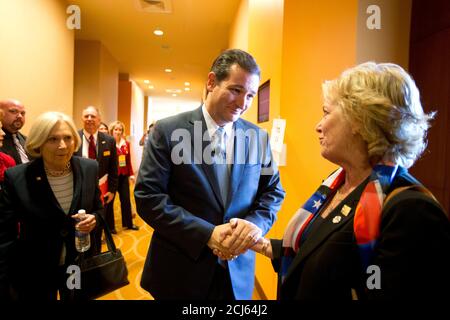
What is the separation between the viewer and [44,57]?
421 centimetres

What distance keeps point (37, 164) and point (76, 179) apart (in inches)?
8.3

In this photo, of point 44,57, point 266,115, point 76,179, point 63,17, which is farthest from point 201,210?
point 63,17

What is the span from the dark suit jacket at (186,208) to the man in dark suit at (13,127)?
6.41 feet

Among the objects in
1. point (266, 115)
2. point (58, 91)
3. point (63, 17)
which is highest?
point (63, 17)

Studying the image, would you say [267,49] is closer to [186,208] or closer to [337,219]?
[186,208]

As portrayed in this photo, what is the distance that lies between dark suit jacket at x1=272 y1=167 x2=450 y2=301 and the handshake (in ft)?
1.09

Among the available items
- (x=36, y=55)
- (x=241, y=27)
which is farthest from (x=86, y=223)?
(x=241, y=27)

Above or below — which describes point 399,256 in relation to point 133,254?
above

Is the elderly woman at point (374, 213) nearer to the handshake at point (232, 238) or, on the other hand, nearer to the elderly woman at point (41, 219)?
the handshake at point (232, 238)

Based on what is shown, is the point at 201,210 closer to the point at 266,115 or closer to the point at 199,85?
the point at 266,115

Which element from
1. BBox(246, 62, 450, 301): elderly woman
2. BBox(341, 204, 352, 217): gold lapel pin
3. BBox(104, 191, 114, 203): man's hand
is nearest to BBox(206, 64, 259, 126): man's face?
BBox(246, 62, 450, 301): elderly woman

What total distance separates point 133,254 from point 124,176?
140 centimetres

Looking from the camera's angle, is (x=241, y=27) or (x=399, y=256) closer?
(x=399, y=256)

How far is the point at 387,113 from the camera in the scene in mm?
880
